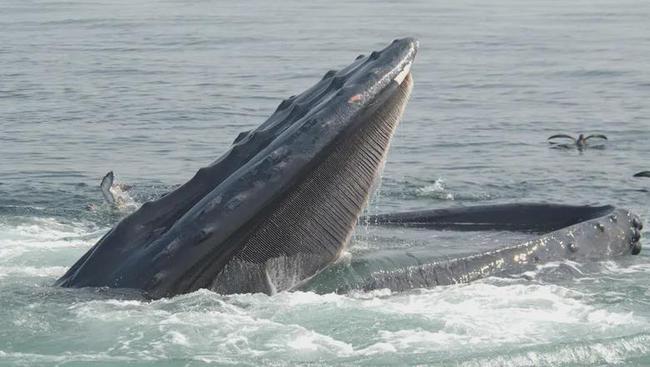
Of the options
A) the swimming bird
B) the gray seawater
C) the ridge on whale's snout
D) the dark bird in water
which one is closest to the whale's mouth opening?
the ridge on whale's snout

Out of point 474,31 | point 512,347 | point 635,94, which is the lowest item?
point 512,347

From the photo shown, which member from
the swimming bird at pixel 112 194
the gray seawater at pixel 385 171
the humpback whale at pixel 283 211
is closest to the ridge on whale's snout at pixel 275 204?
the humpback whale at pixel 283 211

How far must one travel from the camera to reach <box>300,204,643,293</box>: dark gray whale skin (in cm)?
806

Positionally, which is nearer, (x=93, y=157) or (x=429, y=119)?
(x=93, y=157)

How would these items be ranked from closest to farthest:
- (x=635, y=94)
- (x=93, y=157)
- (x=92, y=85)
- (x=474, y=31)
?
(x=93, y=157), (x=635, y=94), (x=92, y=85), (x=474, y=31)

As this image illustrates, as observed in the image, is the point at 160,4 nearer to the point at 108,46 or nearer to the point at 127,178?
the point at 108,46

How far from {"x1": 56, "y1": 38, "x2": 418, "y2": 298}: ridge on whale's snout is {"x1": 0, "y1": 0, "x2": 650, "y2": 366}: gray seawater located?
6.5 inches

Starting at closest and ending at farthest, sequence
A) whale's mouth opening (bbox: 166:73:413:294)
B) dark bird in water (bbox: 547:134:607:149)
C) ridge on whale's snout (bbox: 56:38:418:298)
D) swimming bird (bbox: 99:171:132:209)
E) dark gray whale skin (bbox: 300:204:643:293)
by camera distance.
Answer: ridge on whale's snout (bbox: 56:38:418:298) → whale's mouth opening (bbox: 166:73:413:294) → dark gray whale skin (bbox: 300:204:643:293) → swimming bird (bbox: 99:171:132:209) → dark bird in water (bbox: 547:134:607:149)

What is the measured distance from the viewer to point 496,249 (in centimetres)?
855

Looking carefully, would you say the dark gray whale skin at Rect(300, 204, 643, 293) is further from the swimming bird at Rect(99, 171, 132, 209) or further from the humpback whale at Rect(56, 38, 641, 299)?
the swimming bird at Rect(99, 171, 132, 209)

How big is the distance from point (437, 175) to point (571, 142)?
355 cm

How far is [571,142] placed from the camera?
62.7ft

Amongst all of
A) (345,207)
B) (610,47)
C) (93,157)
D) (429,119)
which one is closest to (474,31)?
(610,47)

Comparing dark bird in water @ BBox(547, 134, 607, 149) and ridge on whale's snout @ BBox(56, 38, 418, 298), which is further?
dark bird in water @ BBox(547, 134, 607, 149)
